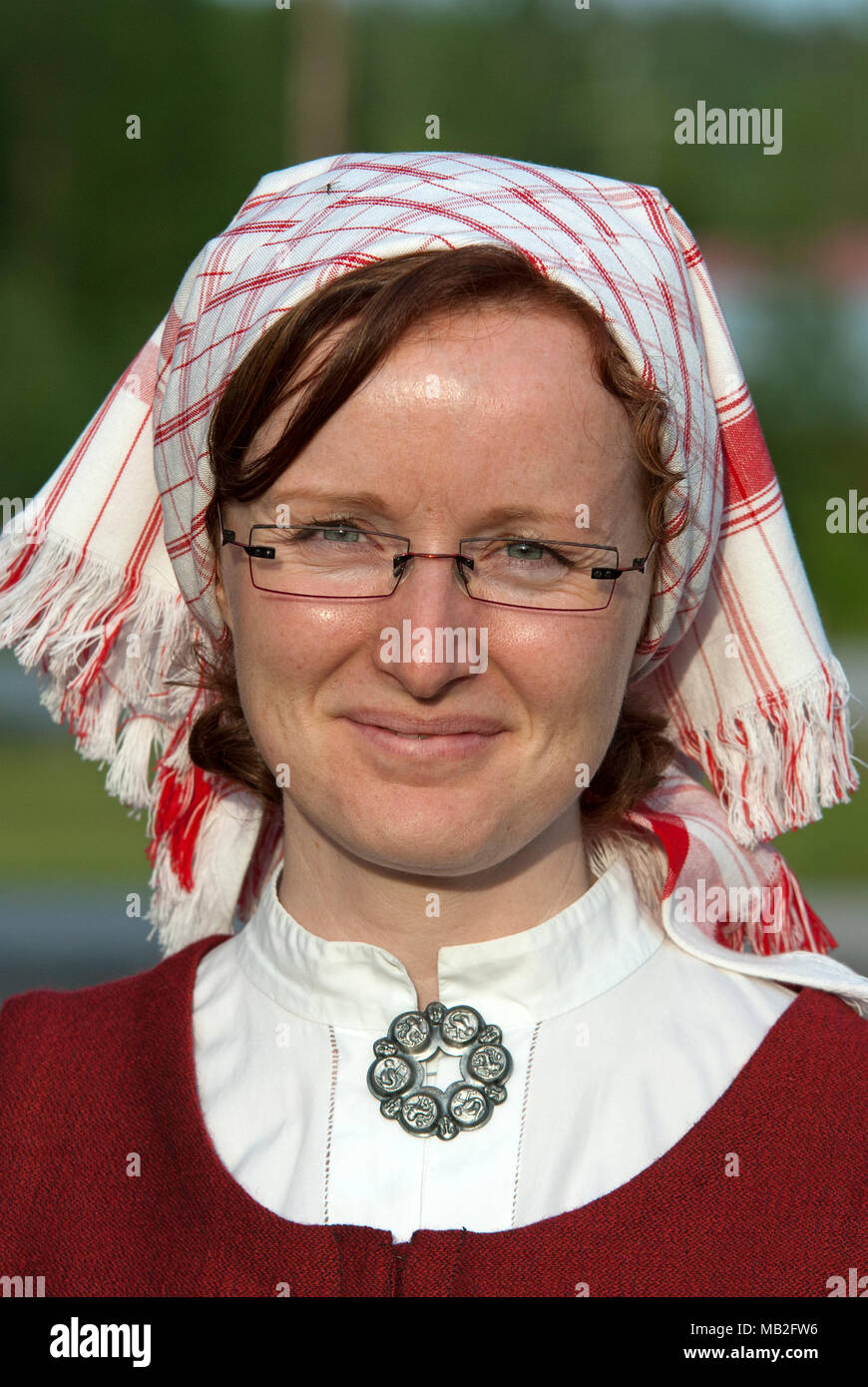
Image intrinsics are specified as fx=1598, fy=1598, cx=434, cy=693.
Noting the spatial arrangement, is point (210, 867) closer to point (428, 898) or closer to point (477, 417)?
point (428, 898)

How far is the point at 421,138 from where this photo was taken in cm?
1511

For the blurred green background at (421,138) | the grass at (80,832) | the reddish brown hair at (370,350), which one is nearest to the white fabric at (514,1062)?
the reddish brown hair at (370,350)

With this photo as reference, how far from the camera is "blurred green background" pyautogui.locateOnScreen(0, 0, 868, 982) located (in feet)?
45.0

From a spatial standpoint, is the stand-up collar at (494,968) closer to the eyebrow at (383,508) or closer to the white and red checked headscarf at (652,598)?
the white and red checked headscarf at (652,598)

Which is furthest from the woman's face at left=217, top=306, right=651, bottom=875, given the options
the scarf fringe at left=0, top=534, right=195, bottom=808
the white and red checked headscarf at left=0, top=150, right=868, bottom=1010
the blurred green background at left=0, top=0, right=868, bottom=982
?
the blurred green background at left=0, top=0, right=868, bottom=982

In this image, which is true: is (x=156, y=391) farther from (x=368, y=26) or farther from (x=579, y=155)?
(x=368, y=26)

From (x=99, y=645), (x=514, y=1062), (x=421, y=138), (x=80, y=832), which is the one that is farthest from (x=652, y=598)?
(x=421, y=138)

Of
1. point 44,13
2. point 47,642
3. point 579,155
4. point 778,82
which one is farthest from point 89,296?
point 47,642

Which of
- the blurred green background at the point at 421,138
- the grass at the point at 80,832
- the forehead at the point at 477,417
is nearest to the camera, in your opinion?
the forehead at the point at 477,417

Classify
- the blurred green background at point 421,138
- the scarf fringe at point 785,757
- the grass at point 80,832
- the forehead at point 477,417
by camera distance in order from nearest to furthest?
the forehead at point 477,417 → the scarf fringe at point 785,757 → the grass at point 80,832 → the blurred green background at point 421,138

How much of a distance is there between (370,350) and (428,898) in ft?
2.18

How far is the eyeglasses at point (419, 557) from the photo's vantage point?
70.3 inches

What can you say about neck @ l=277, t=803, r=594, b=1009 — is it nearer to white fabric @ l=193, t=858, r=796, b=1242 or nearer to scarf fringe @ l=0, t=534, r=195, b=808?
white fabric @ l=193, t=858, r=796, b=1242

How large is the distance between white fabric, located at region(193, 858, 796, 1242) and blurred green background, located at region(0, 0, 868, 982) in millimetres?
11419
